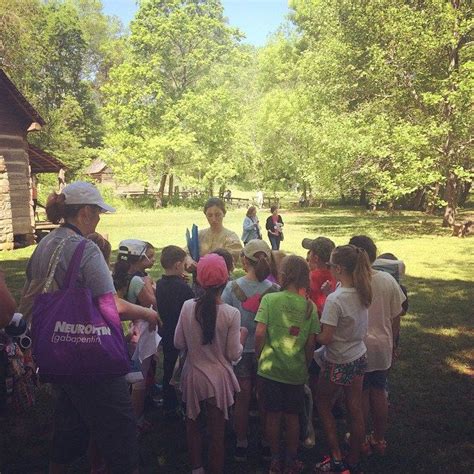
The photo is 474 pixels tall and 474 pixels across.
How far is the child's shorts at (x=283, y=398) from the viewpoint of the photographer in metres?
3.77

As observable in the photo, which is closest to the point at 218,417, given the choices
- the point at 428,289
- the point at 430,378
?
the point at 430,378

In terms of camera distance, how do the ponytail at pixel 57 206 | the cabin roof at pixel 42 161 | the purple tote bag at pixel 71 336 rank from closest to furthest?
the purple tote bag at pixel 71 336
the ponytail at pixel 57 206
the cabin roof at pixel 42 161

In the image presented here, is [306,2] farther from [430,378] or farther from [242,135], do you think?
[430,378]

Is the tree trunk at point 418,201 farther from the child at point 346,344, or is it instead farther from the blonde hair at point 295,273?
the blonde hair at point 295,273

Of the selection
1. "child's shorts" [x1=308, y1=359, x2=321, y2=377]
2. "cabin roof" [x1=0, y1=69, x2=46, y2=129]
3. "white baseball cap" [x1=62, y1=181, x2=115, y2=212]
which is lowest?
"child's shorts" [x1=308, y1=359, x2=321, y2=377]

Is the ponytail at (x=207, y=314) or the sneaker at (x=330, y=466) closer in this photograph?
the ponytail at (x=207, y=314)

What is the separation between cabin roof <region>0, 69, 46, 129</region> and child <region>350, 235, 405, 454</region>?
1712 centimetres

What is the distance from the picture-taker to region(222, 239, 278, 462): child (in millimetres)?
4199

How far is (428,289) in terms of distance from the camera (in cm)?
1042

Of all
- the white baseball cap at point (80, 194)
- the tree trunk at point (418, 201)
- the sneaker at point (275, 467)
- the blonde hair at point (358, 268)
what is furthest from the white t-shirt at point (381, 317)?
the tree trunk at point (418, 201)

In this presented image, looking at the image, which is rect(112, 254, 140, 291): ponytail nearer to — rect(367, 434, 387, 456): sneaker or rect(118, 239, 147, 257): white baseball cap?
rect(118, 239, 147, 257): white baseball cap

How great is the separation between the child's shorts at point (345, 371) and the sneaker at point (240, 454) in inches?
41.8

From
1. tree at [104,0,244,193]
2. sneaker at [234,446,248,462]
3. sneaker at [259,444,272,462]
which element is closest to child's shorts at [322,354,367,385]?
sneaker at [259,444,272,462]

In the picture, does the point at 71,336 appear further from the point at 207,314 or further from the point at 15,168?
the point at 15,168
